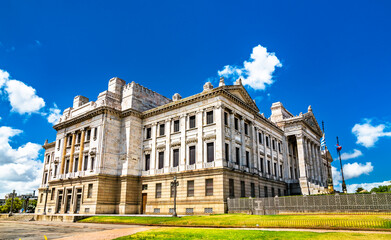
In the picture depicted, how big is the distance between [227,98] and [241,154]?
7.82m

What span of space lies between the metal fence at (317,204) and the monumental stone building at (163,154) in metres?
3.18

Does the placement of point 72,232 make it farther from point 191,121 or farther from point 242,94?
point 242,94

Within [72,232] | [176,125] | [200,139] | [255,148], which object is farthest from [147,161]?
[72,232]

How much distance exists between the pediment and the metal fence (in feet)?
48.5

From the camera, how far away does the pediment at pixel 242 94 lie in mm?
38166

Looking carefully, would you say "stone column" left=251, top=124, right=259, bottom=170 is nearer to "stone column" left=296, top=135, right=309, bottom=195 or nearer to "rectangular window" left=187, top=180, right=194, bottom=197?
"rectangular window" left=187, top=180, right=194, bottom=197

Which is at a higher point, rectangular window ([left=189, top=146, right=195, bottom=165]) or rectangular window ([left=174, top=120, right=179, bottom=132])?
rectangular window ([left=174, top=120, right=179, bottom=132])

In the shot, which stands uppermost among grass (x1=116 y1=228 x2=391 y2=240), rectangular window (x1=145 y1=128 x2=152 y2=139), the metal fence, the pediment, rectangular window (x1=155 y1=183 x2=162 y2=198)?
the pediment

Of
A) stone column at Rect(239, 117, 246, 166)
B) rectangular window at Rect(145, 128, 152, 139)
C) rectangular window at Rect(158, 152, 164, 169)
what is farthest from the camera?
rectangular window at Rect(145, 128, 152, 139)

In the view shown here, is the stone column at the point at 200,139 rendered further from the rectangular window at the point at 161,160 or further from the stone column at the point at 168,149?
the rectangular window at the point at 161,160

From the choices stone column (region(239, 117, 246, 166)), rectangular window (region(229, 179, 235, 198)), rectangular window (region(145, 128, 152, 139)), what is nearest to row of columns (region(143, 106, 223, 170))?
rectangular window (region(145, 128, 152, 139))

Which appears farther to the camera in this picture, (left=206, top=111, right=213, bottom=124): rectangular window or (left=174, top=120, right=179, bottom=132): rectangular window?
(left=174, top=120, right=179, bottom=132): rectangular window

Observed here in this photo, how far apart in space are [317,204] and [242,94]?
61.0ft

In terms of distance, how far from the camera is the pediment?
Result: 3817 centimetres
